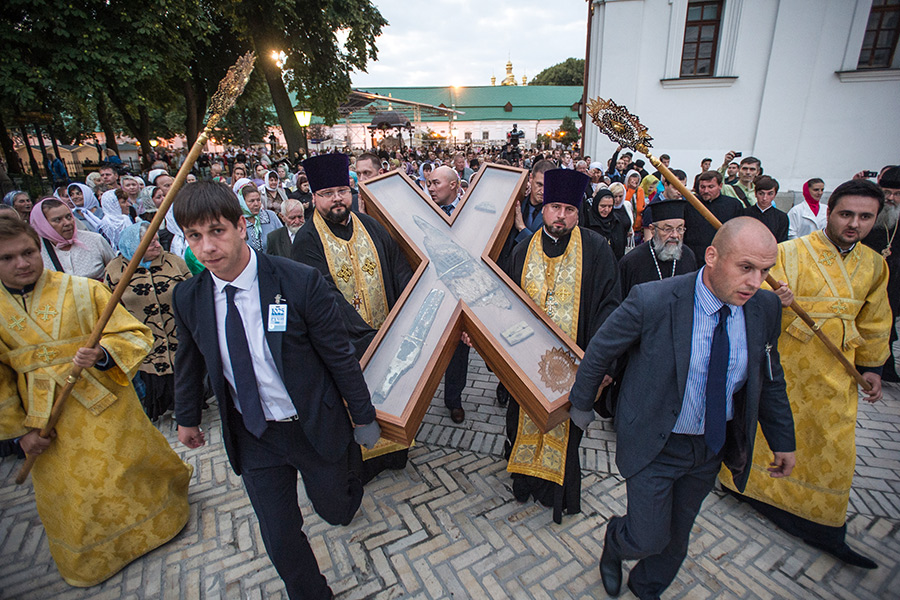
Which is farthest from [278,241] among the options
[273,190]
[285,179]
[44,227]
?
[285,179]

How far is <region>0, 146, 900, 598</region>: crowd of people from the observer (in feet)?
7.09

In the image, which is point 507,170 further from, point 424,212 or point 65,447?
point 65,447

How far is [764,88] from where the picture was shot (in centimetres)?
1362

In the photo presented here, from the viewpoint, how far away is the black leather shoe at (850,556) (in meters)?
2.89

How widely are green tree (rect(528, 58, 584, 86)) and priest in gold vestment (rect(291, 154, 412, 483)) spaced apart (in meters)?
76.3

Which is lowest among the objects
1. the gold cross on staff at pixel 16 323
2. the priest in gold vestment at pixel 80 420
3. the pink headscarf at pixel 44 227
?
the priest in gold vestment at pixel 80 420

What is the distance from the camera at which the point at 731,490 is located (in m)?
3.54

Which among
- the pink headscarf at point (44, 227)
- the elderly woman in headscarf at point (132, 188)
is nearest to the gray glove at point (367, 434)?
the pink headscarf at point (44, 227)

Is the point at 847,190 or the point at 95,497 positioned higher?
the point at 847,190

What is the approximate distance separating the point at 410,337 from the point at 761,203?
564cm

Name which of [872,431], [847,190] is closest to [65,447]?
[847,190]

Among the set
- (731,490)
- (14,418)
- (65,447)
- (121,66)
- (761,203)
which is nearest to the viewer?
(14,418)

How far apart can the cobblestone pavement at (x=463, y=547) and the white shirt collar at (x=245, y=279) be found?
2.17 metres

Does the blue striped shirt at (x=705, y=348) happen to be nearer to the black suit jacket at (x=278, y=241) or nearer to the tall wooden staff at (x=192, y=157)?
the tall wooden staff at (x=192, y=157)
